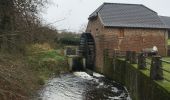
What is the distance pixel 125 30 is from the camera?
2461 centimetres

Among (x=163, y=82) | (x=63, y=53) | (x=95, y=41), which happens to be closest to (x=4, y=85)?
(x=163, y=82)

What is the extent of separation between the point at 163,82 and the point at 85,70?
18.9m

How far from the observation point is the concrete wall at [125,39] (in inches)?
953

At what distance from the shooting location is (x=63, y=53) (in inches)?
1224

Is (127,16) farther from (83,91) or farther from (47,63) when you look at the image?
(83,91)

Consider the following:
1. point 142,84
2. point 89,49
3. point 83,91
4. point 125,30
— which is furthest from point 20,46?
point 89,49

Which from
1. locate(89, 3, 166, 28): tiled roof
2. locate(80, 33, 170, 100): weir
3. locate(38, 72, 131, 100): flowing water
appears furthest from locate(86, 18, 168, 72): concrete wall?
locate(38, 72, 131, 100): flowing water

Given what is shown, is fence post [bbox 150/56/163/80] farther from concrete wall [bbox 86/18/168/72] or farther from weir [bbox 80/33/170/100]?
concrete wall [bbox 86/18/168/72]

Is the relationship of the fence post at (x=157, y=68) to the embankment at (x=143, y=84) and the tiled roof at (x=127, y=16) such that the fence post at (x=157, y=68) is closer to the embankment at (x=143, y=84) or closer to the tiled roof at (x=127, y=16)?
the embankment at (x=143, y=84)

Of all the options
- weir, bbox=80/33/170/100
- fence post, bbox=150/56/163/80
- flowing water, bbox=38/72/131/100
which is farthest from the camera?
flowing water, bbox=38/72/131/100

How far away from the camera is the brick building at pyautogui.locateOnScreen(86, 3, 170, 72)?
79.5ft

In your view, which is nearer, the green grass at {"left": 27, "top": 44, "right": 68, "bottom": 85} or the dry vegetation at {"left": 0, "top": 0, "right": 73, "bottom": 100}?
the dry vegetation at {"left": 0, "top": 0, "right": 73, "bottom": 100}

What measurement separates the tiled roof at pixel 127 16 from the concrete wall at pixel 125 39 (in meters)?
0.39

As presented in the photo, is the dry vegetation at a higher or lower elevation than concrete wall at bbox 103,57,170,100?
higher
